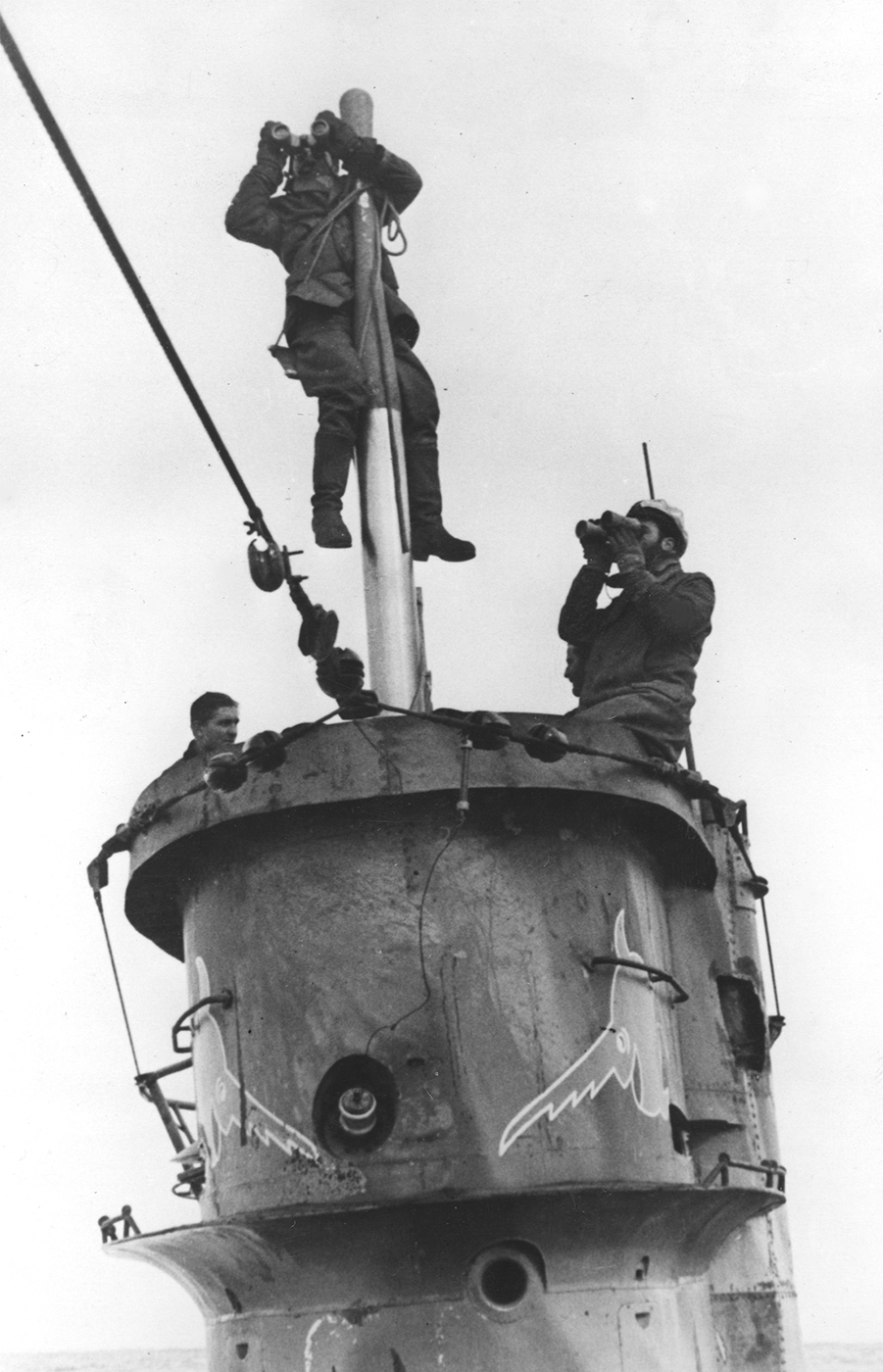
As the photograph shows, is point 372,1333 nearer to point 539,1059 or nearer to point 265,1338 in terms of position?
point 265,1338

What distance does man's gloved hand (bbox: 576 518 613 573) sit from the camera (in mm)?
10523

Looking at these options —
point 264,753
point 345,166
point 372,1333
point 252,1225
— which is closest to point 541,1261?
point 372,1333

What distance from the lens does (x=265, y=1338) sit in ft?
25.3

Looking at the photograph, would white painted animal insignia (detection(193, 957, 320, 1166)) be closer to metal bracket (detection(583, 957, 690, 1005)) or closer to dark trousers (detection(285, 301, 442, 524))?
metal bracket (detection(583, 957, 690, 1005))

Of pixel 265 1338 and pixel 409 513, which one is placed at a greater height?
pixel 409 513

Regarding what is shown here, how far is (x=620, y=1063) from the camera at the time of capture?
8.16m

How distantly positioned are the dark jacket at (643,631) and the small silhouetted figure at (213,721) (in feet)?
6.34

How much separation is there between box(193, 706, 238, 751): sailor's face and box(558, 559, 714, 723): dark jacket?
6.31ft

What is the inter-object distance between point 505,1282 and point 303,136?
682cm

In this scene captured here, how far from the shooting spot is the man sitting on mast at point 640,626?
9.45 m

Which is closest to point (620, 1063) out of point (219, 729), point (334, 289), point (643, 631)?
point (643, 631)

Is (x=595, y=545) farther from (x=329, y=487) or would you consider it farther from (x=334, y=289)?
(x=334, y=289)

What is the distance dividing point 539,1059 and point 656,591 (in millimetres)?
3172

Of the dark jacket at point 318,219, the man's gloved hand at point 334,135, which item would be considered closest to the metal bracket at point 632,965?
the dark jacket at point 318,219
